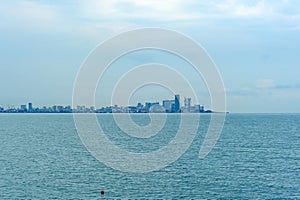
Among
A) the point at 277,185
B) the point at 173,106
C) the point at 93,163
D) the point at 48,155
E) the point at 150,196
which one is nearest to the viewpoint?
the point at 150,196

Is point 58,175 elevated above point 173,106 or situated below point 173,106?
below

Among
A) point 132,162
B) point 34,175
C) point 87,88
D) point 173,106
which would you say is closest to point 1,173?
point 34,175

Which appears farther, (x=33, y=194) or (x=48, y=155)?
(x=48, y=155)

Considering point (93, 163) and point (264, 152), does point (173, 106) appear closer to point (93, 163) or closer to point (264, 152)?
point (264, 152)

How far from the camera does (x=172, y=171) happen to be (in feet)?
258

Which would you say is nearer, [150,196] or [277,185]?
[150,196]

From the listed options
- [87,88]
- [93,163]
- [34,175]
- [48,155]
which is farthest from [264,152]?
[87,88]

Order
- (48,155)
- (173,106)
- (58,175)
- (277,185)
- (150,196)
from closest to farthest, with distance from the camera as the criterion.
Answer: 1. (150,196)
2. (277,185)
3. (58,175)
4. (48,155)
5. (173,106)

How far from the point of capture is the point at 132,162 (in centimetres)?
8819

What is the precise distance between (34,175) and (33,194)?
45.0ft

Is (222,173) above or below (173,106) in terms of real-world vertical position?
below

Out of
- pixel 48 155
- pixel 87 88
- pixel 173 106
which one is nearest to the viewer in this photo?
pixel 87 88

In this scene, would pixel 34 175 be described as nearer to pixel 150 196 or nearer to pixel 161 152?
pixel 150 196

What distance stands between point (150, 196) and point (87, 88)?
2467 cm
